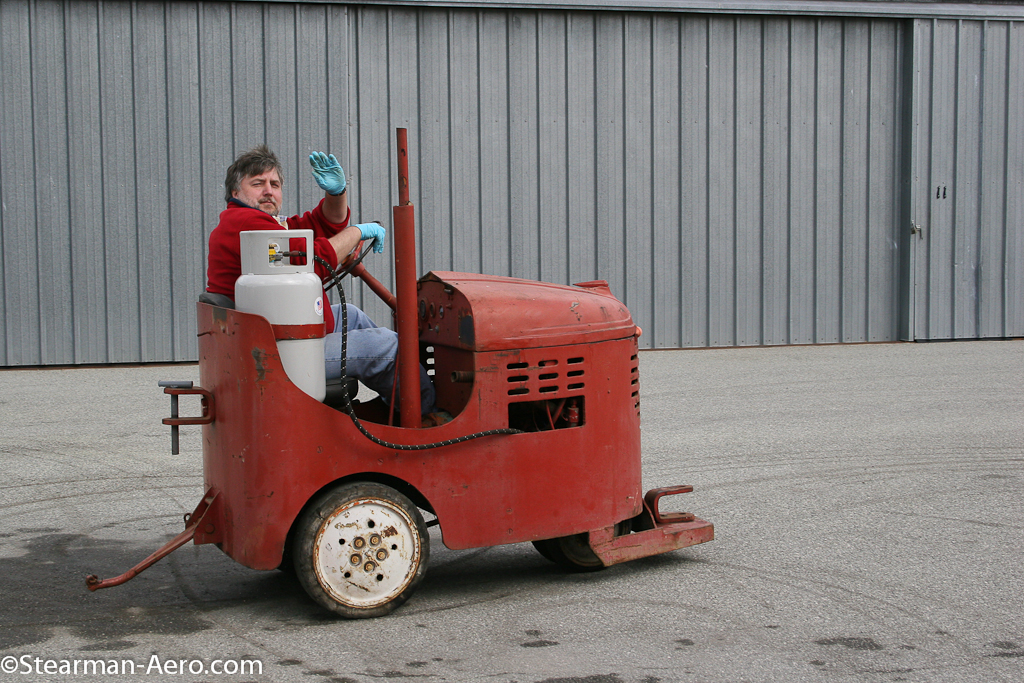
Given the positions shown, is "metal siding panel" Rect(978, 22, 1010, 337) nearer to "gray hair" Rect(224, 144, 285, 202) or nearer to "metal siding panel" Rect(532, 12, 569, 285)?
"metal siding panel" Rect(532, 12, 569, 285)

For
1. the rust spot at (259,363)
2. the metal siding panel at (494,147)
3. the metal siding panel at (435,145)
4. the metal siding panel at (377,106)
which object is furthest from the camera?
the metal siding panel at (494,147)

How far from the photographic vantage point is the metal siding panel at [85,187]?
10.8 meters

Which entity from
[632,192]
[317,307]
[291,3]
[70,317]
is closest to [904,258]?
[632,192]

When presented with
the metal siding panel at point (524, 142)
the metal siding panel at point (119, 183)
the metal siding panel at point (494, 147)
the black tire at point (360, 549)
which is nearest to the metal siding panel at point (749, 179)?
the metal siding panel at point (524, 142)

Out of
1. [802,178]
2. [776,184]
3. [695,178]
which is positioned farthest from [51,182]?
[802,178]

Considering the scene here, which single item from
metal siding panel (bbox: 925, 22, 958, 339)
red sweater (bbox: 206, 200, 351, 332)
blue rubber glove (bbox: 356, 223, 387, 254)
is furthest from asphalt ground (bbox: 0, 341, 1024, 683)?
metal siding panel (bbox: 925, 22, 958, 339)

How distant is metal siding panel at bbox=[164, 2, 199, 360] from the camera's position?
10984 millimetres

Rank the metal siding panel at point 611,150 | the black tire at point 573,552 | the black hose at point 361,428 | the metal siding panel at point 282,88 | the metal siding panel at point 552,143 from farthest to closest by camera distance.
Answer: the metal siding panel at point 611,150 → the metal siding panel at point 552,143 → the metal siding panel at point 282,88 → the black tire at point 573,552 → the black hose at point 361,428

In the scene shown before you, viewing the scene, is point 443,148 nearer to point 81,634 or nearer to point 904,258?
point 904,258

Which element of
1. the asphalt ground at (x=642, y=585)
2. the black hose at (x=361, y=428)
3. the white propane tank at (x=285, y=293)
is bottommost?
the asphalt ground at (x=642, y=585)

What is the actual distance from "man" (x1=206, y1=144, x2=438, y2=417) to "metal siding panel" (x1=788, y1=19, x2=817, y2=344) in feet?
30.1

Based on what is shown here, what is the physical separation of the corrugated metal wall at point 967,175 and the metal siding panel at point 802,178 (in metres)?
1.29

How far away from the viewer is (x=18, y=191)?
10.8 metres

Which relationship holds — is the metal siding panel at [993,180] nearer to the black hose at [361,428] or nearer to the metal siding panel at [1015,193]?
the metal siding panel at [1015,193]
